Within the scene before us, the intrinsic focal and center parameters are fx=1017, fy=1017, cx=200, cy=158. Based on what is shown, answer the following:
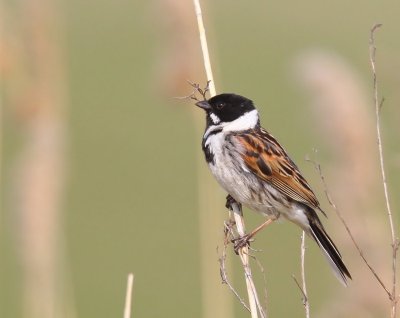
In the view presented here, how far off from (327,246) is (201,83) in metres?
0.93

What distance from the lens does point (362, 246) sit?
162 inches

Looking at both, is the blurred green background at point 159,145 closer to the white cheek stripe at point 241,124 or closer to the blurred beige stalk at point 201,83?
the blurred beige stalk at point 201,83

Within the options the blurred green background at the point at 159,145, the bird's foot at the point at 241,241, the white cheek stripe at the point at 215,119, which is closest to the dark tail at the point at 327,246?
the blurred green background at the point at 159,145

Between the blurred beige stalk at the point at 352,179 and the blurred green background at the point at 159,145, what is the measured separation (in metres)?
0.04

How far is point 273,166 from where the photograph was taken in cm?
441

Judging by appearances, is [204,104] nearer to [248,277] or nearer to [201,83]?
[201,83]

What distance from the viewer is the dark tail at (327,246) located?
13.3 feet

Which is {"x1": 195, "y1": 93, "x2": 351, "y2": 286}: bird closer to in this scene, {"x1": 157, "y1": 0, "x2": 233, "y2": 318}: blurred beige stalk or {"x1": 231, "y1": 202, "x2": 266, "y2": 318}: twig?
{"x1": 157, "y1": 0, "x2": 233, "y2": 318}: blurred beige stalk

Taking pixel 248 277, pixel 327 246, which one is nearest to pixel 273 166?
pixel 327 246

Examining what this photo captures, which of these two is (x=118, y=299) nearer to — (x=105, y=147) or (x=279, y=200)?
(x=105, y=147)

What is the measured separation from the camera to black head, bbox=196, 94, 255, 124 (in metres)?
4.38

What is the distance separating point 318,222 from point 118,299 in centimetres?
603

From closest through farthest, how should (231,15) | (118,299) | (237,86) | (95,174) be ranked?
(118,299) → (95,174) → (237,86) → (231,15)

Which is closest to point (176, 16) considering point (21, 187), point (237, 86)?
point (21, 187)
